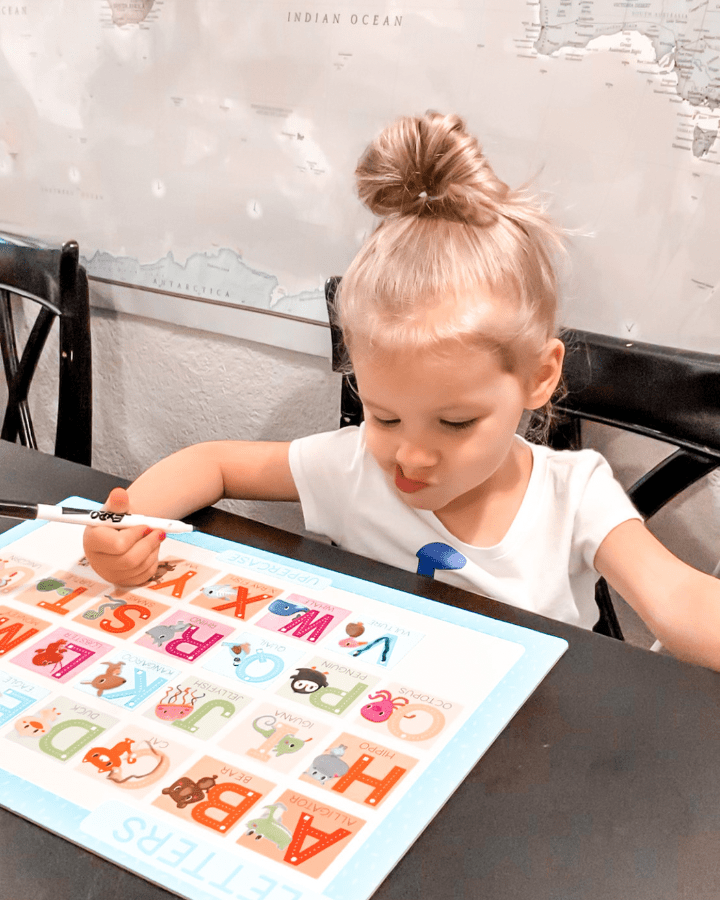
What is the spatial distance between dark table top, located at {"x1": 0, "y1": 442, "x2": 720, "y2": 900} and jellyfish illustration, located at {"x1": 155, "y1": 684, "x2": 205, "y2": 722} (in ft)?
0.33

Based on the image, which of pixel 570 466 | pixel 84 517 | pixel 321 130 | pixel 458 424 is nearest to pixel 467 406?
pixel 458 424

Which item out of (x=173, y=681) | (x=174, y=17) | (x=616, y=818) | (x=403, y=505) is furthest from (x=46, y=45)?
(x=616, y=818)

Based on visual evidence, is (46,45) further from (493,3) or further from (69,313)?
(493,3)

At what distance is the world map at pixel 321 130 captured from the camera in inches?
39.6

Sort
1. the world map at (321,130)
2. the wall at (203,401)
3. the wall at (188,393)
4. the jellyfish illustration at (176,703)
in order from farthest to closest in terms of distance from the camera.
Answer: the wall at (188,393), the wall at (203,401), the world map at (321,130), the jellyfish illustration at (176,703)

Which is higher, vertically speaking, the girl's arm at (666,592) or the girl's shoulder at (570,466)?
the girl's shoulder at (570,466)

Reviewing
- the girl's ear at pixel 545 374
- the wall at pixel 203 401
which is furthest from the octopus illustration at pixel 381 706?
the wall at pixel 203 401

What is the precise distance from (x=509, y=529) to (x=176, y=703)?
0.44m

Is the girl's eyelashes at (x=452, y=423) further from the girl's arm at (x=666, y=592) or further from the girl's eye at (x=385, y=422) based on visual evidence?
the girl's arm at (x=666, y=592)

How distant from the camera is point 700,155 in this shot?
990mm

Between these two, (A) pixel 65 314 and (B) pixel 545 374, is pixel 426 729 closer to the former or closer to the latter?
Answer: (B) pixel 545 374

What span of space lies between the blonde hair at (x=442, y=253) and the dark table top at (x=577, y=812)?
10.9 inches

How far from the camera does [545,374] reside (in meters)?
0.82

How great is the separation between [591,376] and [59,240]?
106 centimetres
